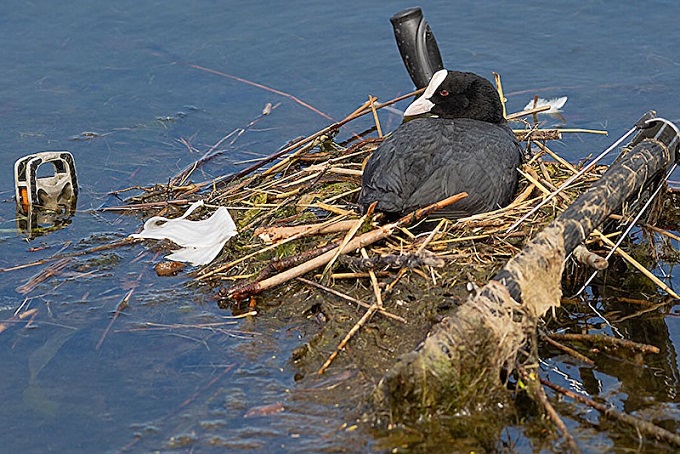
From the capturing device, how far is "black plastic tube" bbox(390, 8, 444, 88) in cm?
641

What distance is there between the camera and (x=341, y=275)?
4746 millimetres

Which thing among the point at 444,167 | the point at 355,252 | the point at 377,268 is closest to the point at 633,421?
the point at 377,268

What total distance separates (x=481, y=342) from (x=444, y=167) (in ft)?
4.84

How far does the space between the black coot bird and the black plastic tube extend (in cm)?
91

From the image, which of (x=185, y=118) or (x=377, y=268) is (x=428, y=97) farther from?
(x=185, y=118)

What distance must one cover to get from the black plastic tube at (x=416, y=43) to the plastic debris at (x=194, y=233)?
1.65 meters

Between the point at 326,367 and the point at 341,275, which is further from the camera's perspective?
the point at 341,275

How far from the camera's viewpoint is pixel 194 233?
553 centimetres

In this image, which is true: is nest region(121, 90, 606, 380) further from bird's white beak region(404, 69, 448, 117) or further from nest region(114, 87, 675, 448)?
bird's white beak region(404, 69, 448, 117)

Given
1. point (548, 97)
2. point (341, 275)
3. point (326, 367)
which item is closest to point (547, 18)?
point (548, 97)

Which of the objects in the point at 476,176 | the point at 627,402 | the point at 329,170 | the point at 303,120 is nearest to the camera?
the point at 627,402

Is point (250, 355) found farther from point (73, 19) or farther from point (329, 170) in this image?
point (73, 19)

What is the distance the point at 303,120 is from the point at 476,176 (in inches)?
114

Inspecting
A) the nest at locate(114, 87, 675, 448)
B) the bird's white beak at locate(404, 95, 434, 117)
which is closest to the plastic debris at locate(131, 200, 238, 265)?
the nest at locate(114, 87, 675, 448)
